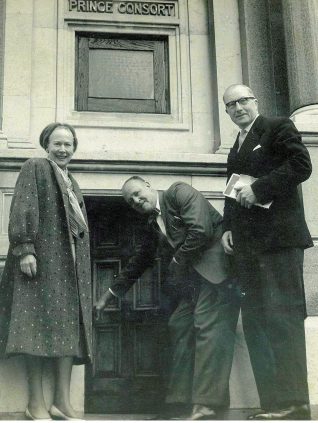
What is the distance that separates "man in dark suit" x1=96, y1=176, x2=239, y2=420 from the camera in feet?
14.0

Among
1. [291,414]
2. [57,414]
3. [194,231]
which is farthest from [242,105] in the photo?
[57,414]

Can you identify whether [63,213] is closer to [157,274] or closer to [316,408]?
[157,274]

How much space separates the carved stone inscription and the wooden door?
1.97 m

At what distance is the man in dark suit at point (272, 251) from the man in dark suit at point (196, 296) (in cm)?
18

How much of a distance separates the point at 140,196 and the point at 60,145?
26.6 inches

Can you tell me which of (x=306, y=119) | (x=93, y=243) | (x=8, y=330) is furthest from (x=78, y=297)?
(x=306, y=119)

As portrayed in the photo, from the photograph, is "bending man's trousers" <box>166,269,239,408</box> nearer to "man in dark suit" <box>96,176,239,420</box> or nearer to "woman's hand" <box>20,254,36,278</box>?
"man in dark suit" <box>96,176,239,420</box>

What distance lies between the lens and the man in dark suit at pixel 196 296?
4.25 m

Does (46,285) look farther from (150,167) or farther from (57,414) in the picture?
(150,167)

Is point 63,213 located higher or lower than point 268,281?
higher

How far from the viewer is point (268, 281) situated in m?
4.05

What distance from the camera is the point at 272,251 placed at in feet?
13.4

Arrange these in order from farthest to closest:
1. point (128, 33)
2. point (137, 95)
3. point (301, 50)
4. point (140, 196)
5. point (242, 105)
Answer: point (128, 33), point (137, 95), point (301, 50), point (140, 196), point (242, 105)

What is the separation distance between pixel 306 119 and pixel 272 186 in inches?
64.8
